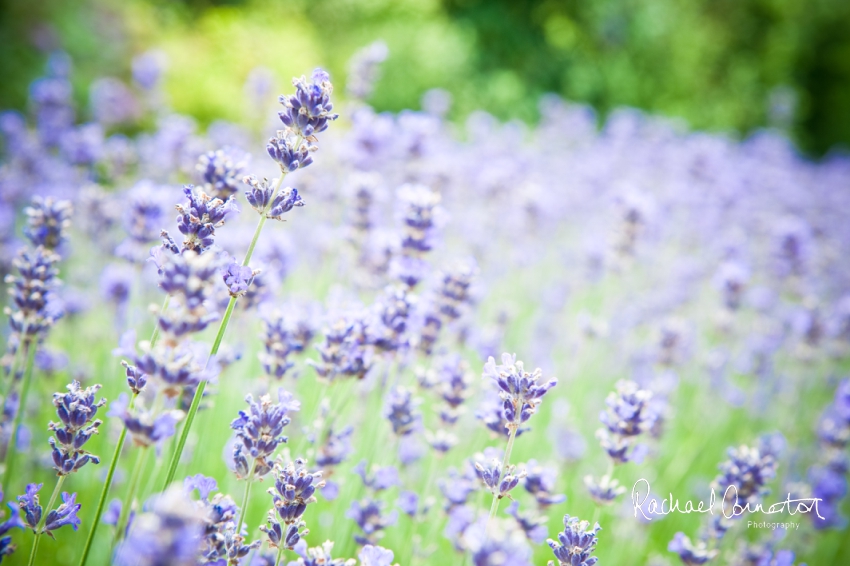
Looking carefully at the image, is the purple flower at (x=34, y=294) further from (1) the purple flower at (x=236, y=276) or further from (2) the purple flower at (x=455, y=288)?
(2) the purple flower at (x=455, y=288)

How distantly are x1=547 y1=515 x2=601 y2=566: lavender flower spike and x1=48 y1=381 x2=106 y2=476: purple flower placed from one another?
→ 1014 millimetres

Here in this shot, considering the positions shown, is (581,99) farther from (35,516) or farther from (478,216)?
(35,516)

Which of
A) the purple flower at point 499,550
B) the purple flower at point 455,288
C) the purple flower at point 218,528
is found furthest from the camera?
the purple flower at point 455,288

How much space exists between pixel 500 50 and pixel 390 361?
13.4 meters

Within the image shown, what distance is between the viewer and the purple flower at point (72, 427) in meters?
1.14

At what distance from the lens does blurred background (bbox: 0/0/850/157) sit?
28.2ft

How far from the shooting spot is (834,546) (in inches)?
121

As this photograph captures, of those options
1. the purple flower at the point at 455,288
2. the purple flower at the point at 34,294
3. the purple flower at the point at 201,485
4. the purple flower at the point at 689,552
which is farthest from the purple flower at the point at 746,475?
the purple flower at the point at 34,294

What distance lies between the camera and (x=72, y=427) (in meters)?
1.15

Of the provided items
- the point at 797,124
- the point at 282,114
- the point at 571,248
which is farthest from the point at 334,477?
the point at 797,124

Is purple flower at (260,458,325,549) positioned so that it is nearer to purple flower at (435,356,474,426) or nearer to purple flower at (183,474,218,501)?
purple flower at (183,474,218,501)

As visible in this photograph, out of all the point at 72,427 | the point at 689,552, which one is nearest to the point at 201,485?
the point at 72,427

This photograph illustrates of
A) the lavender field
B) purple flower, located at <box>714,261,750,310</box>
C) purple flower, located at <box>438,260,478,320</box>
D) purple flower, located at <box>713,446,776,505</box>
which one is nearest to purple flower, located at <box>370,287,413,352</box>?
the lavender field

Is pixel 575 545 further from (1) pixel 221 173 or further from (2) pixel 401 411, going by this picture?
(1) pixel 221 173
